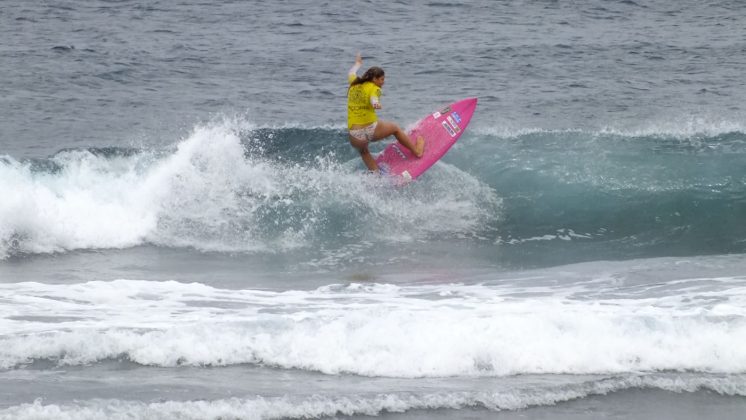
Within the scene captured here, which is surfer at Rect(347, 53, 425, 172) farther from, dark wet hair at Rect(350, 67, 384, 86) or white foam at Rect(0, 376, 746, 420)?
white foam at Rect(0, 376, 746, 420)

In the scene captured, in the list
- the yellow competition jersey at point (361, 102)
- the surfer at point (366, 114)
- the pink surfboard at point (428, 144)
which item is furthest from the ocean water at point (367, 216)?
the yellow competition jersey at point (361, 102)

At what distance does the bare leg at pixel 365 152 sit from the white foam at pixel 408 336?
138 inches

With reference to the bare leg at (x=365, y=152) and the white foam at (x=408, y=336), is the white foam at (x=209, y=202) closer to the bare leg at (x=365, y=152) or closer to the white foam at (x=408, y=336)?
the bare leg at (x=365, y=152)

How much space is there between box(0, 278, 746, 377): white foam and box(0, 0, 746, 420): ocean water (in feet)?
0.07

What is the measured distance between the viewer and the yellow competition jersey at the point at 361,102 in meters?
10.9

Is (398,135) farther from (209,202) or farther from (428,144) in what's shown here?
(209,202)

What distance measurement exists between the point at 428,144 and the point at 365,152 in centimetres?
91

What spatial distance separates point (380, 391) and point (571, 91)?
11.3 m

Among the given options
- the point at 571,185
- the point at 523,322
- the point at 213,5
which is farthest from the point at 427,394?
the point at 213,5

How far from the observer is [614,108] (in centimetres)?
1582

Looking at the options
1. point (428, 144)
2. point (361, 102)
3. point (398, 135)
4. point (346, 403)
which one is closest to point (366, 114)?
point (361, 102)

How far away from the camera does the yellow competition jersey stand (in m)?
10.9

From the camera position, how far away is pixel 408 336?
7.15 metres

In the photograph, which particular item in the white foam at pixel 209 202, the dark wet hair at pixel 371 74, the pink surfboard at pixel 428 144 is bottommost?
the white foam at pixel 209 202
